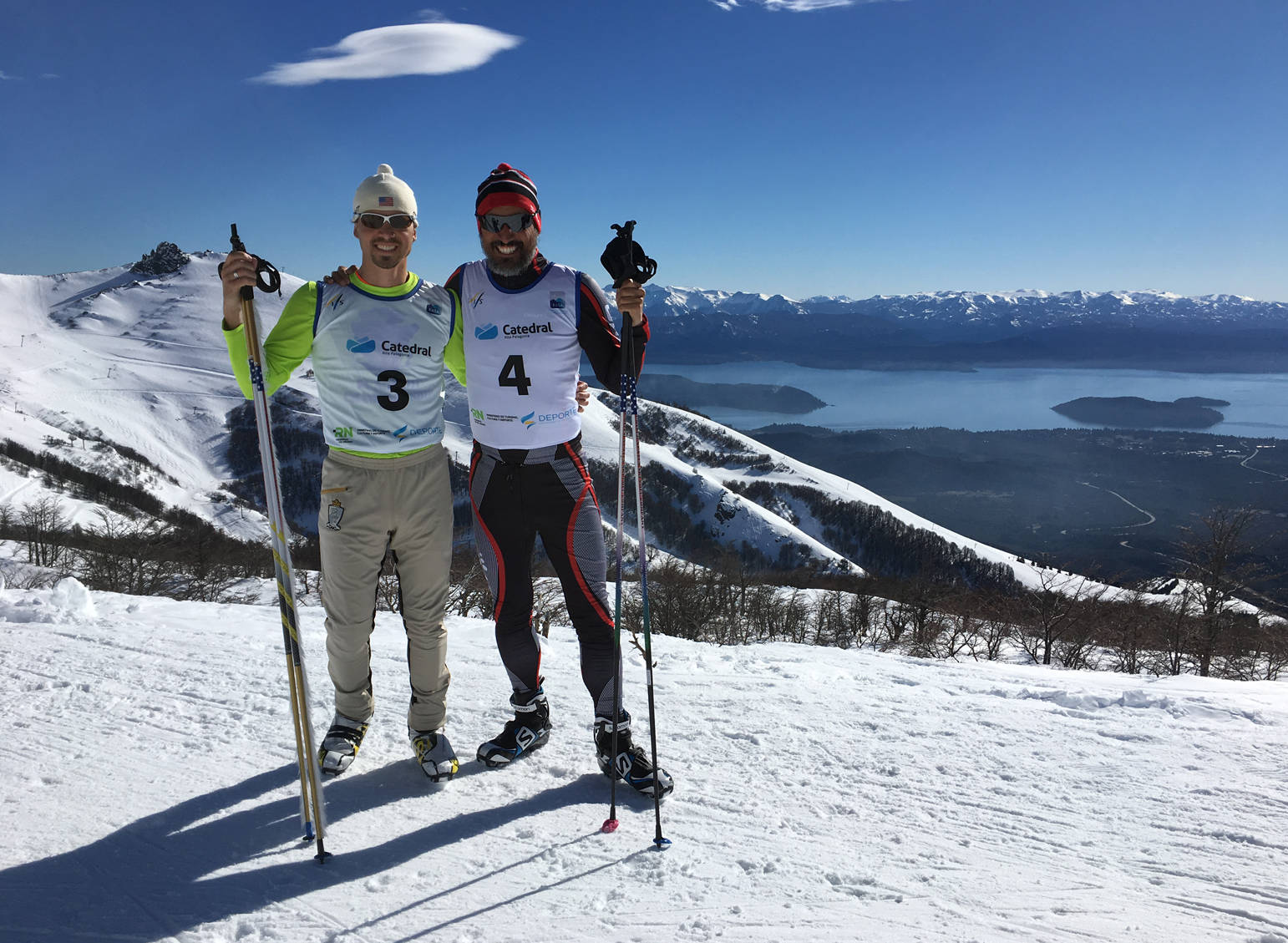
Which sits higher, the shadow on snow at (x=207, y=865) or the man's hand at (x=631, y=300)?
the man's hand at (x=631, y=300)

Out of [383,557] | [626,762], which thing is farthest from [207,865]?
[626,762]

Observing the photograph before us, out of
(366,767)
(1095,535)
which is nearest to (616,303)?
(366,767)

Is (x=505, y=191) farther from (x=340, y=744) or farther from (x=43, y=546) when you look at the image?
(x=43, y=546)

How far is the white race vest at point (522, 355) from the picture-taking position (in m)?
3.69

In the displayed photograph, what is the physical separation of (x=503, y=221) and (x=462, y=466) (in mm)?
Answer: 95910

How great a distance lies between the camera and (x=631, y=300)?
3486mm

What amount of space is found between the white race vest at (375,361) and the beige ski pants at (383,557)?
156mm

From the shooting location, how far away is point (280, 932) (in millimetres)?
2613

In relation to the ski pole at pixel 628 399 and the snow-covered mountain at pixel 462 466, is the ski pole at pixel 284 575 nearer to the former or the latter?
the ski pole at pixel 628 399

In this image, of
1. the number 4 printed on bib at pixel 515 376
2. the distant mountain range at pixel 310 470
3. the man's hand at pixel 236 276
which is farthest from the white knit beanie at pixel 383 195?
the distant mountain range at pixel 310 470

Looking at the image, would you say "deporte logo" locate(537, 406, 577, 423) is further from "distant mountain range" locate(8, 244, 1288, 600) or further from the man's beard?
"distant mountain range" locate(8, 244, 1288, 600)

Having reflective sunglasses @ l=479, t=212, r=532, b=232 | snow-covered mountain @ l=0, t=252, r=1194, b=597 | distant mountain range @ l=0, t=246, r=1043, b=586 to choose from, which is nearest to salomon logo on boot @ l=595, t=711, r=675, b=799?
reflective sunglasses @ l=479, t=212, r=532, b=232

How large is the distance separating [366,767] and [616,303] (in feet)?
9.55

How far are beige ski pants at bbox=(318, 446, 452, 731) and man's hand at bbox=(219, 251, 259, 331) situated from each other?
2.98 ft
